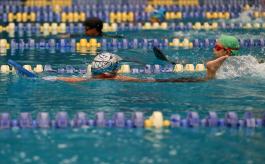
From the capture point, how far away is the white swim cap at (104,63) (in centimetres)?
736

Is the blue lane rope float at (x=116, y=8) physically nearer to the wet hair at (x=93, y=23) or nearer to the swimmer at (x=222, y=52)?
the wet hair at (x=93, y=23)

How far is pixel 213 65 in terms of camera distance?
24.9 feet

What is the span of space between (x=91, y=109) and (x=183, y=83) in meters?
1.51

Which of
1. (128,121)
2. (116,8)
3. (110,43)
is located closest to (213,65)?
(128,121)

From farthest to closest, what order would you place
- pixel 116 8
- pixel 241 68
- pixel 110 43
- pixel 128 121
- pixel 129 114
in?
1. pixel 116 8
2. pixel 110 43
3. pixel 241 68
4. pixel 129 114
5. pixel 128 121

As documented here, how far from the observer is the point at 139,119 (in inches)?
235

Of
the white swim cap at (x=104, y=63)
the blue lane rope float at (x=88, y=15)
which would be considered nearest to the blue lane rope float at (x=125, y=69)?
the white swim cap at (x=104, y=63)

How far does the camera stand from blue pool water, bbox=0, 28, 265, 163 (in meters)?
5.24

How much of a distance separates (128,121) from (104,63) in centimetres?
149

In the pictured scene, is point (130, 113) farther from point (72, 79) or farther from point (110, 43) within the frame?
point (110, 43)

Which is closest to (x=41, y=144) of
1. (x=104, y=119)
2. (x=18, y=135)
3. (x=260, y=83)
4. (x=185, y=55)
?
(x=18, y=135)

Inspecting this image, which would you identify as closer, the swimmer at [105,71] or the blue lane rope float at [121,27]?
the swimmer at [105,71]

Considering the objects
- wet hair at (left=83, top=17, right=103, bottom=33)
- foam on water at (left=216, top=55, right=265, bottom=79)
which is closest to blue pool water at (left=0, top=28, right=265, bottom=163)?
foam on water at (left=216, top=55, right=265, bottom=79)

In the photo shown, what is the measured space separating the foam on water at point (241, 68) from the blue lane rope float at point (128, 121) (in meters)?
2.06
